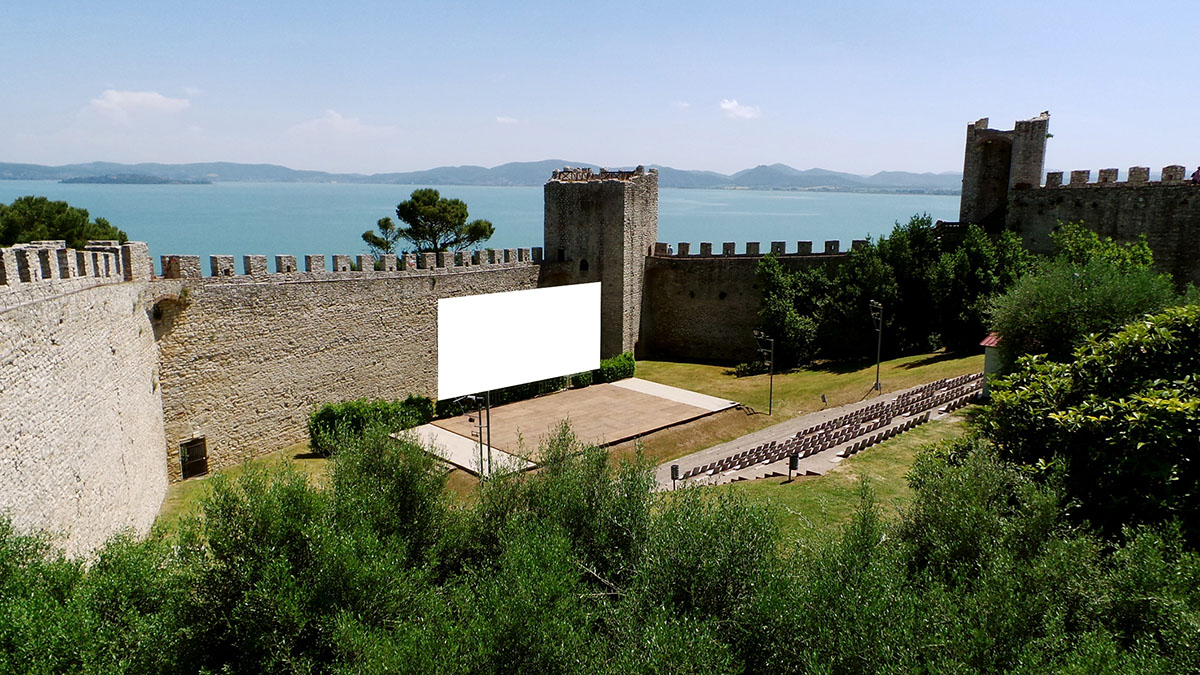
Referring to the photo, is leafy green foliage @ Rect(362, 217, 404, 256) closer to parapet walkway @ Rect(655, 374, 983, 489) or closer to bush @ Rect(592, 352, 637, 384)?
bush @ Rect(592, 352, 637, 384)

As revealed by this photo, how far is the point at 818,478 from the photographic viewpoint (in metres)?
13.3

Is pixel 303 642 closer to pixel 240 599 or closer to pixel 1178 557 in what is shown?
pixel 240 599

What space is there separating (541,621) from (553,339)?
1213 cm

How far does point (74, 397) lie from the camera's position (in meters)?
9.30

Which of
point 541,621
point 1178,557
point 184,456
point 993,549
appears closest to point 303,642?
point 541,621

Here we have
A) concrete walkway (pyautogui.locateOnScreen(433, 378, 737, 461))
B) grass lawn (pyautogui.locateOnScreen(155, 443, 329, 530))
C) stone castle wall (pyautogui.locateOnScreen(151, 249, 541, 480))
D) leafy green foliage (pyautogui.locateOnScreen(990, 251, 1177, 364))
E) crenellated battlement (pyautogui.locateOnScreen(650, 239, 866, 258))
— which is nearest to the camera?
grass lawn (pyautogui.locateOnScreen(155, 443, 329, 530))

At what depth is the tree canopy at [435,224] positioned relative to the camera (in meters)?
36.2

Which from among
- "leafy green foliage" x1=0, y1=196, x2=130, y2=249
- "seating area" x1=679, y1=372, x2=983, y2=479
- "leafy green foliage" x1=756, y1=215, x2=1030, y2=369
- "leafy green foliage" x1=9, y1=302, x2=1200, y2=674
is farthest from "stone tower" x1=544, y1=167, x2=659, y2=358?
"leafy green foliage" x1=9, y1=302, x2=1200, y2=674

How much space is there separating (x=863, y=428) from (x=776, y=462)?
110 inches

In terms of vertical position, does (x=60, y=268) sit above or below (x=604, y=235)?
below

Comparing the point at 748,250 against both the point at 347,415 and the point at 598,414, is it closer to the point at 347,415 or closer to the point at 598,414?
the point at 598,414

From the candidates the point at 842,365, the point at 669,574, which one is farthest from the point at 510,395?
the point at 669,574

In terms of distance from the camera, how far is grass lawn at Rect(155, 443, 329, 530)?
13.2 meters

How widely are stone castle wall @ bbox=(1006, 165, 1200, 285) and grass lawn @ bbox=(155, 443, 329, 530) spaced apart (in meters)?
22.9
